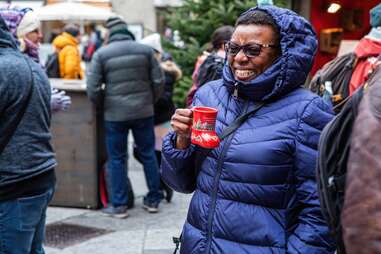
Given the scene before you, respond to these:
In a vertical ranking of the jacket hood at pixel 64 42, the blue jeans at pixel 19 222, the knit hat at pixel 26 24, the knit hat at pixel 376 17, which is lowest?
the jacket hood at pixel 64 42

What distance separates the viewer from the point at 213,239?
8.31 ft

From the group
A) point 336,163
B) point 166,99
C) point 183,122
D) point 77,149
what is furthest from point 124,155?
point 336,163

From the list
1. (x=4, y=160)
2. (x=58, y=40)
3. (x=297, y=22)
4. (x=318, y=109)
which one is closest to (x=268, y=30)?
(x=297, y=22)

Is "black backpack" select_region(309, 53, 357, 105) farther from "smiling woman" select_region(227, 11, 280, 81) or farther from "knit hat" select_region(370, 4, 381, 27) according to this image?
"smiling woman" select_region(227, 11, 280, 81)

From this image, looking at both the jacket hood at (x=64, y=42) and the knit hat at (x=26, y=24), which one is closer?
the knit hat at (x=26, y=24)

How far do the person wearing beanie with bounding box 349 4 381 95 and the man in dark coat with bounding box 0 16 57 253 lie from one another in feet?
7.64

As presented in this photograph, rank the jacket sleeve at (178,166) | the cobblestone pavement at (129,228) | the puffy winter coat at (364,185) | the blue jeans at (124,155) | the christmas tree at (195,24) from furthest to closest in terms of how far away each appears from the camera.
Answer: the christmas tree at (195,24), the blue jeans at (124,155), the cobblestone pavement at (129,228), the jacket sleeve at (178,166), the puffy winter coat at (364,185)

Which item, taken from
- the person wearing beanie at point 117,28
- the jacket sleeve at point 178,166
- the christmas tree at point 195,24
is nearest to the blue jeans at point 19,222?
the jacket sleeve at point 178,166

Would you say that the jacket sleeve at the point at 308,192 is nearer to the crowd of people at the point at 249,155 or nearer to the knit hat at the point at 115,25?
the crowd of people at the point at 249,155

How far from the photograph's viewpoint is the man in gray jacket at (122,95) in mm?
6496

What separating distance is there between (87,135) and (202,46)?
9.30 ft

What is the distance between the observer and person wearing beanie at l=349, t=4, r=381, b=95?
462cm

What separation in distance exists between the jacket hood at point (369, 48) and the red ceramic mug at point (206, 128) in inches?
99.1

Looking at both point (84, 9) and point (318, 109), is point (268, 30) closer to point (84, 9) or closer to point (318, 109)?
point (318, 109)
